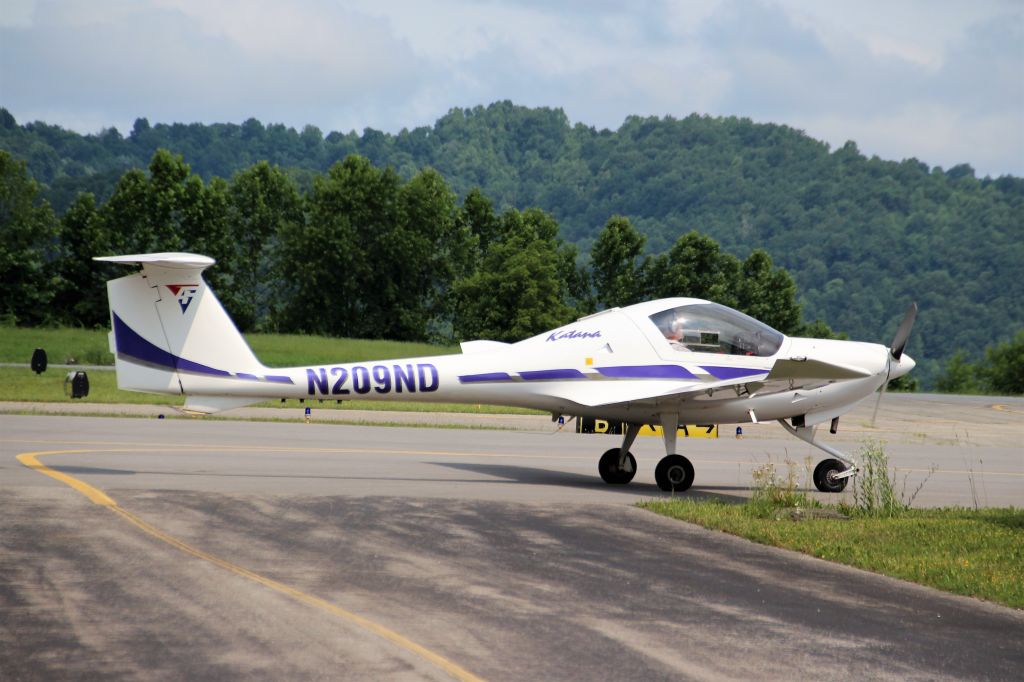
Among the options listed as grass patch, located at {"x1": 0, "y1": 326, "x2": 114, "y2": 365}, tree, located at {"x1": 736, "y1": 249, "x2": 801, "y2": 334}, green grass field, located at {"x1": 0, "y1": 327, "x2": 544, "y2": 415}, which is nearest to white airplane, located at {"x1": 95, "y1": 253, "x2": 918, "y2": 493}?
green grass field, located at {"x1": 0, "y1": 327, "x2": 544, "y2": 415}

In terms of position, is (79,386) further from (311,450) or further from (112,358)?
(112,358)

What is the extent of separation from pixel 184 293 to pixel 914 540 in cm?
993

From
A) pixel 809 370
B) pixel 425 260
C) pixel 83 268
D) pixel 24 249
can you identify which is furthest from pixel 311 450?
pixel 425 260

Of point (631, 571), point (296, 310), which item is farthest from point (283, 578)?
point (296, 310)

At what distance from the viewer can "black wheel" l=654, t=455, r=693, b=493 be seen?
672 inches

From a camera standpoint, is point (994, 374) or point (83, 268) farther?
point (994, 374)

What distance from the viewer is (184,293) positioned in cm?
1568

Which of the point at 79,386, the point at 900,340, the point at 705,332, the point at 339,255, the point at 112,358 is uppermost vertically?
the point at 339,255

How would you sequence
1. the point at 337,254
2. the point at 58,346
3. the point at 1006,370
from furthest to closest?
1. the point at 337,254
2. the point at 1006,370
3. the point at 58,346

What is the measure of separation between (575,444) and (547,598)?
1463 cm

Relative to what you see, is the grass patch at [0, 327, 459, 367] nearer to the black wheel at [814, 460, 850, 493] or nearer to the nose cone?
the black wheel at [814, 460, 850, 493]

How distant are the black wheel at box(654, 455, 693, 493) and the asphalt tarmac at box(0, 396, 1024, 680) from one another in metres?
0.40

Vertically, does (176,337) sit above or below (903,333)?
above

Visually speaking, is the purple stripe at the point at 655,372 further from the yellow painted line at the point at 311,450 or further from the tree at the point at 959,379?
the tree at the point at 959,379
